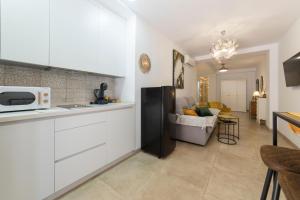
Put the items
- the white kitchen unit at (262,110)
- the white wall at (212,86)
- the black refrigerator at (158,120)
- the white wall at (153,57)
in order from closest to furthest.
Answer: the black refrigerator at (158,120), the white wall at (153,57), the white kitchen unit at (262,110), the white wall at (212,86)

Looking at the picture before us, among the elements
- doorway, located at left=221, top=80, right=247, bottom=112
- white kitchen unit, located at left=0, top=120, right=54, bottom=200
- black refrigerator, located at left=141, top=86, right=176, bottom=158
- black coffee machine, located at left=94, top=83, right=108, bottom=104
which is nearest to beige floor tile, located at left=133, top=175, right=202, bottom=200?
black refrigerator, located at left=141, top=86, right=176, bottom=158

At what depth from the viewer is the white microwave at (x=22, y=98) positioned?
3.82 feet

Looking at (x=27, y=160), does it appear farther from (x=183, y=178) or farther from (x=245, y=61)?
(x=245, y=61)

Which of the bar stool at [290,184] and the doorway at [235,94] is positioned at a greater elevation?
the doorway at [235,94]

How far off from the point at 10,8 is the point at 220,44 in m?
3.45

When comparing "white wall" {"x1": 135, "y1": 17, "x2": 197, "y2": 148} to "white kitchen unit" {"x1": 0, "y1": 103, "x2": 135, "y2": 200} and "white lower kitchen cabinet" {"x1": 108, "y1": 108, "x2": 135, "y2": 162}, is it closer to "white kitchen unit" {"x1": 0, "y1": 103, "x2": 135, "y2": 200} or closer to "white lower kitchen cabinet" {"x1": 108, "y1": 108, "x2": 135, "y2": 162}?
"white lower kitchen cabinet" {"x1": 108, "y1": 108, "x2": 135, "y2": 162}

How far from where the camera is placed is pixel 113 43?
2277 millimetres

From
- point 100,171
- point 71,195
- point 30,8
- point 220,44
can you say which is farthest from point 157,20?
point 71,195

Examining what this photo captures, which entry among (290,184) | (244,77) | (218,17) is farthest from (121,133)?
(244,77)

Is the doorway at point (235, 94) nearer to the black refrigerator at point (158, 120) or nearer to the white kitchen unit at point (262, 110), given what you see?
the white kitchen unit at point (262, 110)

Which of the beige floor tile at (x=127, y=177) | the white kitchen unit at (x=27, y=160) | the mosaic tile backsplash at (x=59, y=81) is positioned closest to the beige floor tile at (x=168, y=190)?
the beige floor tile at (x=127, y=177)

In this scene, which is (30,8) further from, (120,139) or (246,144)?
(246,144)

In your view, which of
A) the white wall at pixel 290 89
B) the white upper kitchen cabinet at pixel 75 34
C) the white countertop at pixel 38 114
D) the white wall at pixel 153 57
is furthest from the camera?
the white wall at pixel 290 89

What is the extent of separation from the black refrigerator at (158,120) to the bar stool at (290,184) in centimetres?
165
